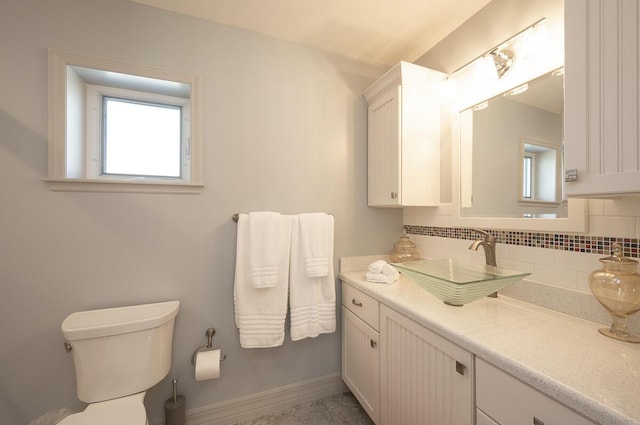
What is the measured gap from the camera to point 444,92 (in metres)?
1.60

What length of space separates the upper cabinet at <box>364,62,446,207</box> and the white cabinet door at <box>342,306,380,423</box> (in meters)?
0.79

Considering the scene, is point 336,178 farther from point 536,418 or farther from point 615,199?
point 536,418

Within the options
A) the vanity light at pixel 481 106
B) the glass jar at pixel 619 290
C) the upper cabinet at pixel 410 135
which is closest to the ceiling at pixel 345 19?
the upper cabinet at pixel 410 135

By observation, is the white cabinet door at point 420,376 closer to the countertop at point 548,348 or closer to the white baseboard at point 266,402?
the countertop at point 548,348

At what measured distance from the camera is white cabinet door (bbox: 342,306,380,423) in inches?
52.5

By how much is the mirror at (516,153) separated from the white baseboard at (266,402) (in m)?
1.45

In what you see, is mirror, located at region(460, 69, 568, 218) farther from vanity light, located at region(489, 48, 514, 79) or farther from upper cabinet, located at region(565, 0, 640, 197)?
upper cabinet, located at region(565, 0, 640, 197)

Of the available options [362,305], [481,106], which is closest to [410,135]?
[481,106]

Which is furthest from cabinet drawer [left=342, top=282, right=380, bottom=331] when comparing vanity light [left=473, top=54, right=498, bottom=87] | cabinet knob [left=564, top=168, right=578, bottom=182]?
vanity light [left=473, top=54, right=498, bottom=87]

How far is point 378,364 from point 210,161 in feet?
4.83

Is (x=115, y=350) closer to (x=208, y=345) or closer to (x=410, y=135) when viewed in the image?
(x=208, y=345)

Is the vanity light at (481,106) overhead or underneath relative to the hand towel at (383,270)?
overhead

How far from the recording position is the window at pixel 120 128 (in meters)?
1.24

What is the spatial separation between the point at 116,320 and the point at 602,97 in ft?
6.61
